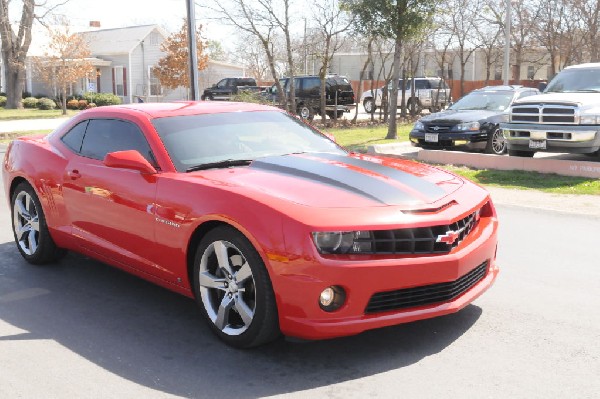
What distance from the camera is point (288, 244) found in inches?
152

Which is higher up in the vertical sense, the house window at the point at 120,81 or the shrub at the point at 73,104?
the house window at the point at 120,81

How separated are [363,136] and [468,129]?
6232 mm

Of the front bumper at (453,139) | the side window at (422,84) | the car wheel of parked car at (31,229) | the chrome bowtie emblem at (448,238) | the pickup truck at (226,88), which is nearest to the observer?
the chrome bowtie emblem at (448,238)

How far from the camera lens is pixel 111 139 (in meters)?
5.63

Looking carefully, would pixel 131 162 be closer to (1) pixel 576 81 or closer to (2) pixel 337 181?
(2) pixel 337 181

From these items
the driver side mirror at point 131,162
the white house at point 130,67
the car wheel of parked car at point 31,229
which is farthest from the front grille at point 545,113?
the white house at point 130,67

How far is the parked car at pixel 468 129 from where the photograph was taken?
15422mm

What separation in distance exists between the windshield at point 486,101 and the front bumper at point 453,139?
1.08 meters

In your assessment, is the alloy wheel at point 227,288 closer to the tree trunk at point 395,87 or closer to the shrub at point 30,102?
the tree trunk at point 395,87

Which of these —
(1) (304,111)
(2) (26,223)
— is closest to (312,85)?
(1) (304,111)

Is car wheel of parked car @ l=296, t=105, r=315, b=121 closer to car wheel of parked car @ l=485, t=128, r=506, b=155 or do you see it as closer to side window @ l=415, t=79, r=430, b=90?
side window @ l=415, t=79, r=430, b=90

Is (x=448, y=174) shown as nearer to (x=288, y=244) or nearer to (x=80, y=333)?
(x=288, y=244)

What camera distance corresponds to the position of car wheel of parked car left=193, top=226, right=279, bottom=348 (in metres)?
4.04

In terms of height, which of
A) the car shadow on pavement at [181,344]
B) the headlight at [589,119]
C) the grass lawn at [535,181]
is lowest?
the car shadow on pavement at [181,344]
